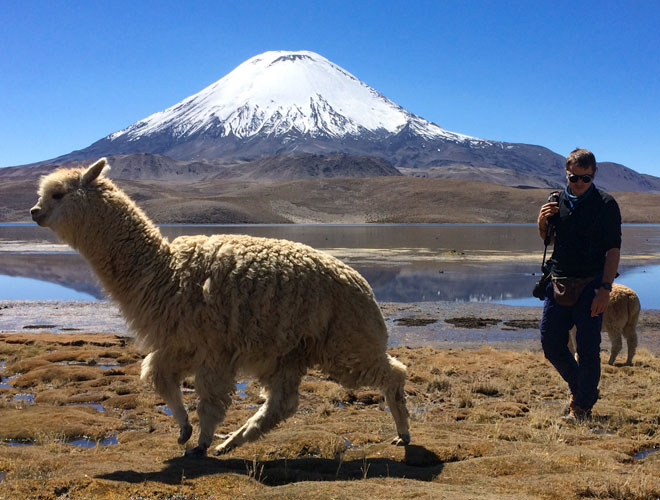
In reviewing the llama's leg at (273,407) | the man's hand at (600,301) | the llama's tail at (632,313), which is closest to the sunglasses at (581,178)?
the man's hand at (600,301)

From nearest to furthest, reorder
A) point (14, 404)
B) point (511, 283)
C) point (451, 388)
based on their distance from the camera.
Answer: point (14, 404), point (451, 388), point (511, 283)

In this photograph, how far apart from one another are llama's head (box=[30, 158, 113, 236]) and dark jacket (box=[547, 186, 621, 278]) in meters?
3.70

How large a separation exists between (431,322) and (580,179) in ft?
30.2

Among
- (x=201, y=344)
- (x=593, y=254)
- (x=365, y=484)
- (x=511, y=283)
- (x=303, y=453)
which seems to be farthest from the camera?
(x=511, y=283)

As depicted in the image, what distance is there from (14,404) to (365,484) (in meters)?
4.23

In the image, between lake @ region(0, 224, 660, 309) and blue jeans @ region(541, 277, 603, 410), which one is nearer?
blue jeans @ region(541, 277, 603, 410)

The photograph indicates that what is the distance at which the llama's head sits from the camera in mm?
4391

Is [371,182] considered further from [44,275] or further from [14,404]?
[14,404]

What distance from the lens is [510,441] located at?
468 centimetres

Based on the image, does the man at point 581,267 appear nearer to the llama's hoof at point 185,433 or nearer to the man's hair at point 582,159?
the man's hair at point 582,159

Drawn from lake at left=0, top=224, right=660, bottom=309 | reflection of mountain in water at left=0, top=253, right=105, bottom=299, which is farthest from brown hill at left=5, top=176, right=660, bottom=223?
lake at left=0, top=224, right=660, bottom=309

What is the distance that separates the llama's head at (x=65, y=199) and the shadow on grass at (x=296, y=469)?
1.79 metres

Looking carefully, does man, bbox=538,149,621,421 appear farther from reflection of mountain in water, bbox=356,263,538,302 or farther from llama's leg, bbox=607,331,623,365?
reflection of mountain in water, bbox=356,263,538,302

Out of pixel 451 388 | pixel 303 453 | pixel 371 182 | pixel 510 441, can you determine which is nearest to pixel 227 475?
pixel 303 453
